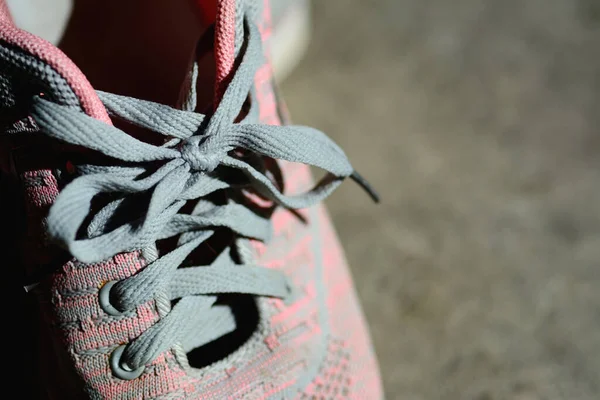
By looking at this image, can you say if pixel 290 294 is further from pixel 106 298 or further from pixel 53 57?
pixel 53 57

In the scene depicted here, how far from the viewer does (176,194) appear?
0.48 meters

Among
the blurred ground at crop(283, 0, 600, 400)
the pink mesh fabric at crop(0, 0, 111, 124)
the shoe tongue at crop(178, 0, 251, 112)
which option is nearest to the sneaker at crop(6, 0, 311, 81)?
the blurred ground at crop(283, 0, 600, 400)

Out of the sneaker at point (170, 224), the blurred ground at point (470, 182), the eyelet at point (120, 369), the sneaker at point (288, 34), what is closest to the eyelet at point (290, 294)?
the sneaker at point (170, 224)

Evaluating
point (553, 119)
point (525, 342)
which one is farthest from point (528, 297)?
point (553, 119)

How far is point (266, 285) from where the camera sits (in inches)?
21.2

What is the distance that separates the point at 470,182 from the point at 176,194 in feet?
1.88

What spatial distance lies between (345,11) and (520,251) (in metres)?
0.54

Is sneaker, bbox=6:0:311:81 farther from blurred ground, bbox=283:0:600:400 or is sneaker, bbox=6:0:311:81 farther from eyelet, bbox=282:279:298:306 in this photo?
eyelet, bbox=282:279:298:306

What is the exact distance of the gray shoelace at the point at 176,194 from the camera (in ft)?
1.47

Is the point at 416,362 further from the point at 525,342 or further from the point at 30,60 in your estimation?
the point at 30,60

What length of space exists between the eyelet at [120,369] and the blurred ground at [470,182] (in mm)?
373

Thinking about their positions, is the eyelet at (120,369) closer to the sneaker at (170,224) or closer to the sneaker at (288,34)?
the sneaker at (170,224)

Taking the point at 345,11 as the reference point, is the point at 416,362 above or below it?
below

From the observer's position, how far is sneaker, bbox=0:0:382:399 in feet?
1.49
